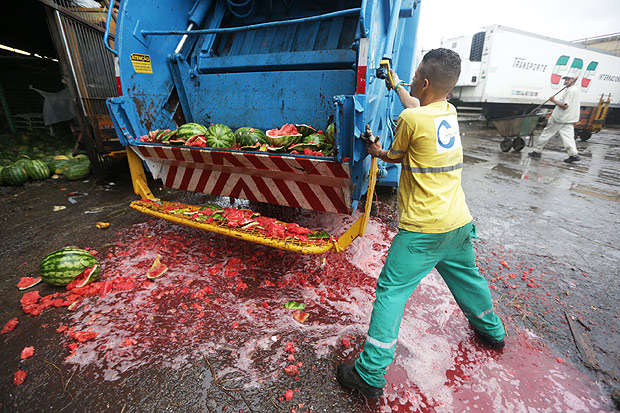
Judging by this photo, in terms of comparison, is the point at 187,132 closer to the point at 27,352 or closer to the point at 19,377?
the point at 27,352

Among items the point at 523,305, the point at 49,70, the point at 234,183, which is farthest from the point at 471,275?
the point at 49,70

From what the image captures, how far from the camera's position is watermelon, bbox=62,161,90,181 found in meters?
5.36

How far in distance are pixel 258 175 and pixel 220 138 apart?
0.65 metres

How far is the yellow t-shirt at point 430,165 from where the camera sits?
5.08 feet

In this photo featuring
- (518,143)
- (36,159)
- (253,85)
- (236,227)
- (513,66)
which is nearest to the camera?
(236,227)

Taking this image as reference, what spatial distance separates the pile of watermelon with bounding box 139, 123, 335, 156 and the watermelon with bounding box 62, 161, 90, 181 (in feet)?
11.6

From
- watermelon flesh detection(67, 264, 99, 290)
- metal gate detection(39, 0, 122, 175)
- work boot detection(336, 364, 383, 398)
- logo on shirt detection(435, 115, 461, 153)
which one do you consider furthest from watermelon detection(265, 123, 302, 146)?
metal gate detection(39, 0, 122, 175)

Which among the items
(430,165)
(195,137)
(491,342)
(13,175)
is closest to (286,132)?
(195,137)

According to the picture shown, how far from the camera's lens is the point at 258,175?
2.75 meters

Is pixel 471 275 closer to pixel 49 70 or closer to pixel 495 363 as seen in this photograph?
pixel 495 363

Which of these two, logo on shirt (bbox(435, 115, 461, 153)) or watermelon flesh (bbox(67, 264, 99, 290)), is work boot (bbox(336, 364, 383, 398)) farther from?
watermelon flesh (bbox(67, 264, 99, 290))

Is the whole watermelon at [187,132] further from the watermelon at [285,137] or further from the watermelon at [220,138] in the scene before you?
the watermelon at [285,137]

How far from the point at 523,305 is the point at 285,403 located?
230 cm

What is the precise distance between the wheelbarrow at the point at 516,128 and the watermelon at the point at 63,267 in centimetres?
1165
